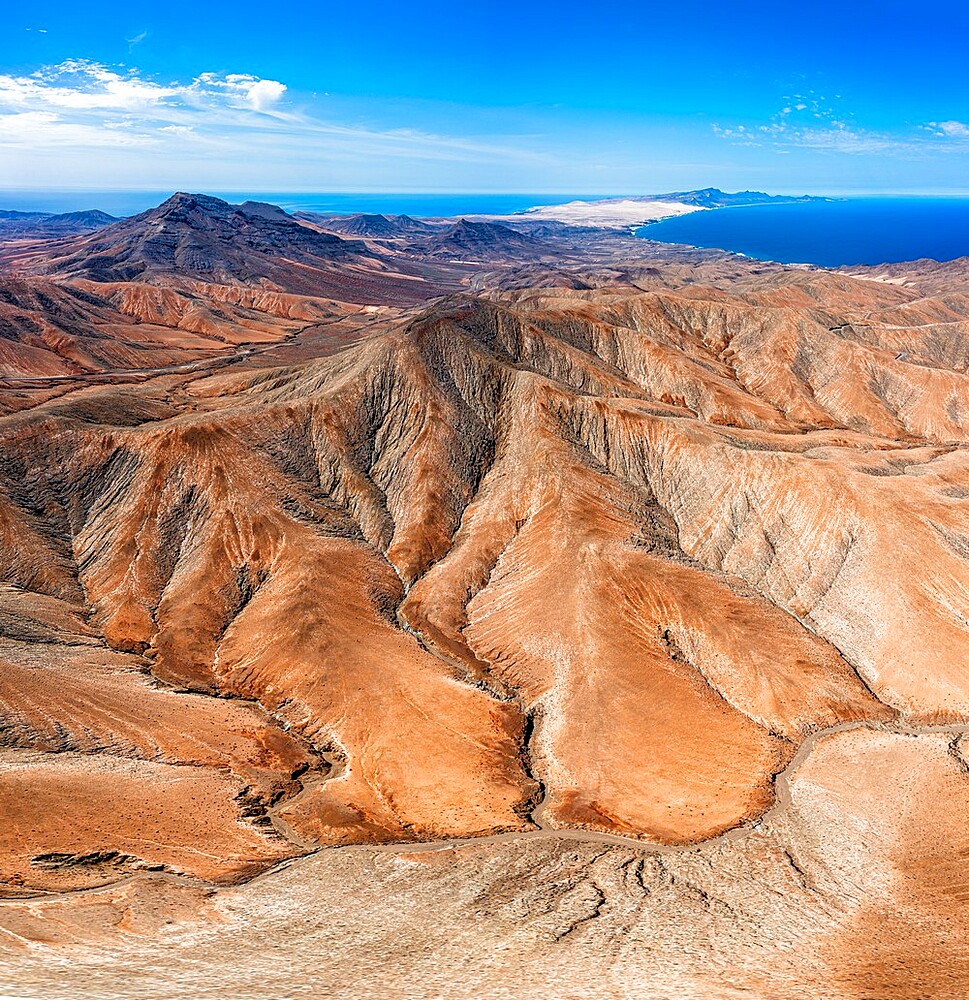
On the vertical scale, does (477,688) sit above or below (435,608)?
below

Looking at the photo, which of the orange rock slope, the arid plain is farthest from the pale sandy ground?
the orange rock slope

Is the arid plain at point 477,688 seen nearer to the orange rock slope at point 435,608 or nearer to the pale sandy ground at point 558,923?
the pale sandy ground at point 558,923

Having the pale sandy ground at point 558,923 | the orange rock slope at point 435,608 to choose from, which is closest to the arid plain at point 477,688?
the pale sandy ground at point 558,923

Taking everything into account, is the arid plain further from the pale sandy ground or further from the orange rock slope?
the orange rock slope

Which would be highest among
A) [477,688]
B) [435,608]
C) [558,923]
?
[558,923]

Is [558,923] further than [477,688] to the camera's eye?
No

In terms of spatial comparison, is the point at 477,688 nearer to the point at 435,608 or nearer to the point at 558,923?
the point at 435,608

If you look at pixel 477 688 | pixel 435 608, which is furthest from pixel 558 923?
pixel 435 608
